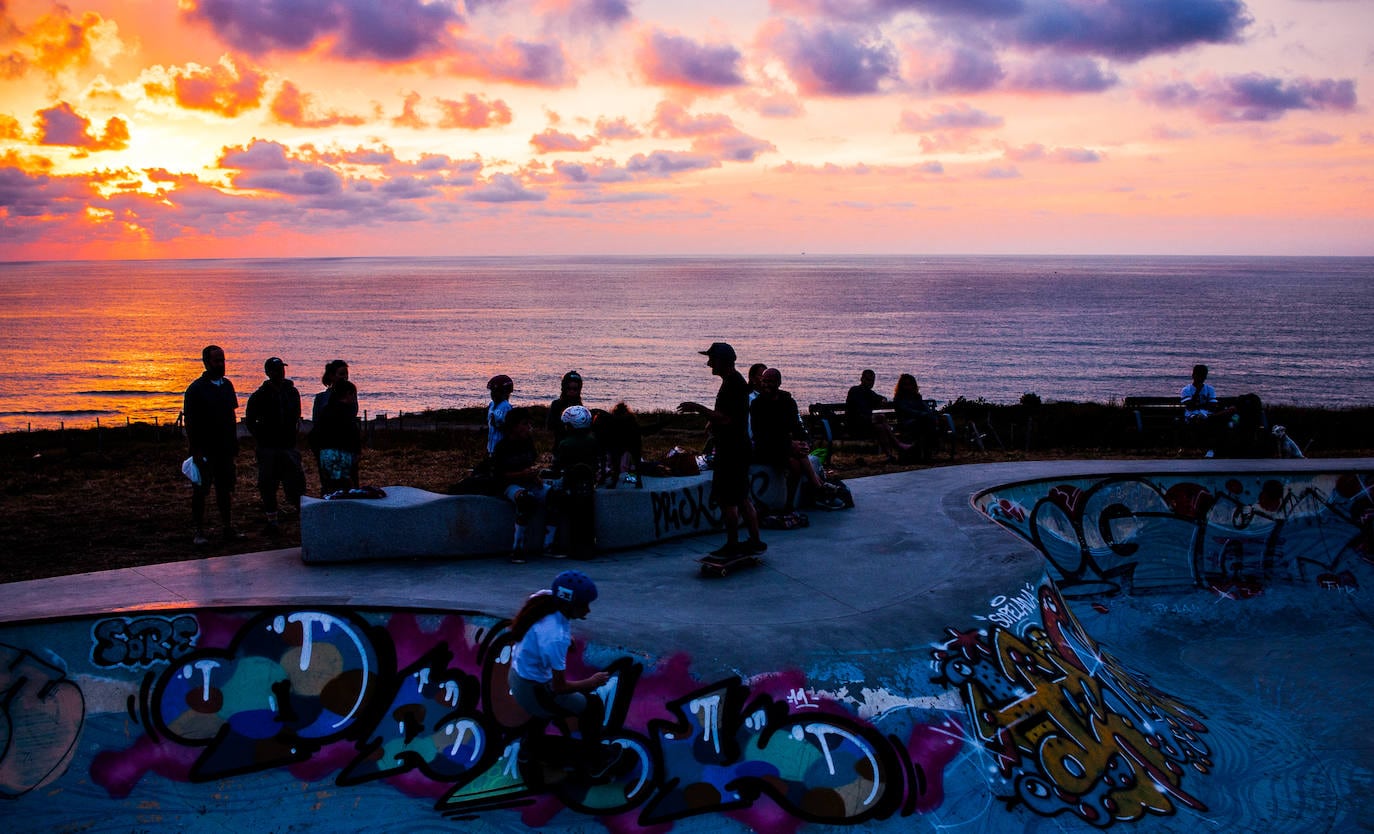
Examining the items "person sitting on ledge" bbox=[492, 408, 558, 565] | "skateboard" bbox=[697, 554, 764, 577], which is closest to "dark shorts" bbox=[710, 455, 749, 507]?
"skateboard" bbox=[697, 554, 764, 577]

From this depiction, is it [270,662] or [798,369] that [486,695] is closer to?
[270,662]

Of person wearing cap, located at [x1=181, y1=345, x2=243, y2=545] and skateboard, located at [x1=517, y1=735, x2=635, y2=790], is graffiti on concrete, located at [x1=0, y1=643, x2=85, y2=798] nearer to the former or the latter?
skateboard, located at [x1=517, y1=735, x2=635, y2=790]

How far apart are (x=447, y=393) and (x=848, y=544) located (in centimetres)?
5289

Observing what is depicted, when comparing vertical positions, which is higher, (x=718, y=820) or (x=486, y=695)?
(x=486, y=695)

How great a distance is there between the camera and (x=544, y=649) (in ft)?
17.1

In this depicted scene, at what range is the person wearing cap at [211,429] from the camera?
9125 millimetres

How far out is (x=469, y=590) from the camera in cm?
791

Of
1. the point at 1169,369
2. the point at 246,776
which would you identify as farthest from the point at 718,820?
the point at 1169,369

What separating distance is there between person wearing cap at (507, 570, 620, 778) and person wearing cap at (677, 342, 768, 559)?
10.1ft

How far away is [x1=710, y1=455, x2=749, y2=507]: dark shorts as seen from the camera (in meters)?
8.37

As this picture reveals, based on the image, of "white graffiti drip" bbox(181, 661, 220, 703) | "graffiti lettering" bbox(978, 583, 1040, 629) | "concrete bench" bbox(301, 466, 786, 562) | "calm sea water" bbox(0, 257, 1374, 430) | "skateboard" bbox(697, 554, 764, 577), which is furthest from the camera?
"calm sea water" bbox(0, 257, 1374, 430)

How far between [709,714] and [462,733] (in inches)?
65.6

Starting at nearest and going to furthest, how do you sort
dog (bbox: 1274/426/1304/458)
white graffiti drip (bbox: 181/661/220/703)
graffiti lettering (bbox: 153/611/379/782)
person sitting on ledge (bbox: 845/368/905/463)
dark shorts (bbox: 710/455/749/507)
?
graffiti lettering (bbox: 153/611/379/782) < white graffiti drip (bbox: 181/661/220/703) < dark shorts (bbox: 710/455/749/507) < dog (bbox: 1274/426/1304/458) < person sitting on ledge (bbox: 845/368/905/463)

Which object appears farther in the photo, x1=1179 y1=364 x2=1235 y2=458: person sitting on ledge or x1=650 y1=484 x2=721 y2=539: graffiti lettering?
x1=1179 y1=364 x2=1235 y2=458: person sitting on ledge
